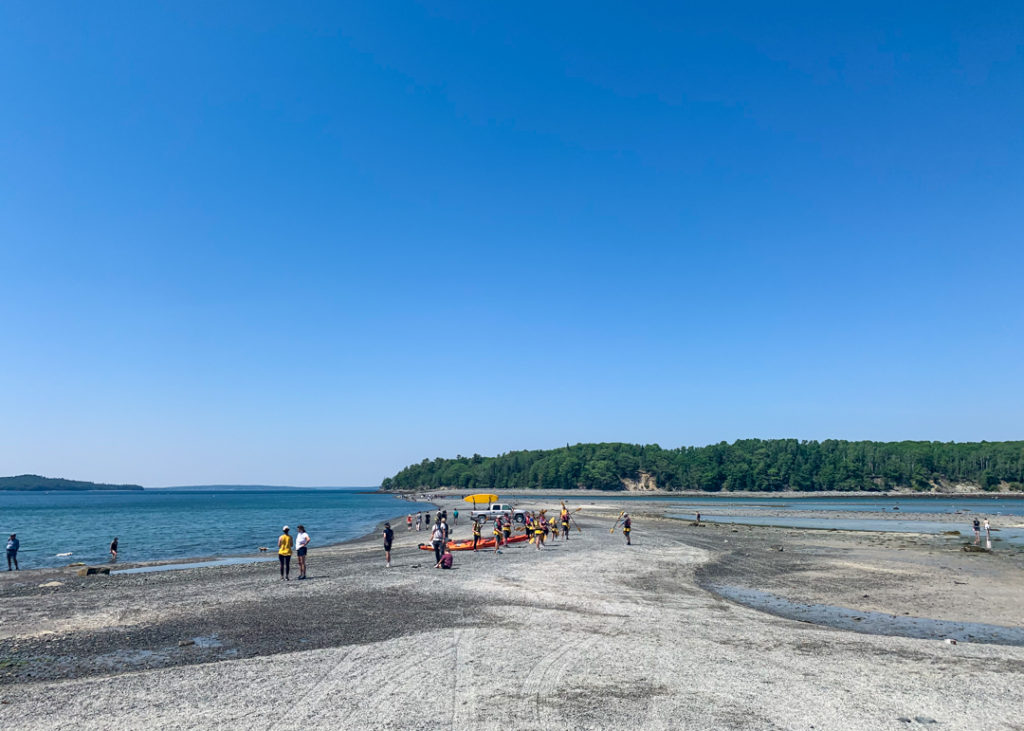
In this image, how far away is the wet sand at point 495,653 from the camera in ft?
33.4

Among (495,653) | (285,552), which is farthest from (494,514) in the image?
(495,653)

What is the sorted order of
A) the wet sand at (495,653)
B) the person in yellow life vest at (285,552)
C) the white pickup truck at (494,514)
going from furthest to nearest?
the white pickup truck at (494,514) → the person in yellow life vest at (285,552) → the wet sand at (495,653)

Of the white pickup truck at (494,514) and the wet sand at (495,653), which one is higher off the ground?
the wet sand at (495,653)

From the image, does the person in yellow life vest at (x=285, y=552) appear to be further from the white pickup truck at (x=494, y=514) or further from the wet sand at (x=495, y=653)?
the white pickup truck at (x=494, y=514)

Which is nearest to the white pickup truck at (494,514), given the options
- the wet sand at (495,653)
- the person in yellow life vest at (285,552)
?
the wet sand at (495,653)

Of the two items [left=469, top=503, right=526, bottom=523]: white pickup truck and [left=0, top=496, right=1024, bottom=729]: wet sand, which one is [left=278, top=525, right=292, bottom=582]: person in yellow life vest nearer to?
[left=0, top=496, right=1024, bottom=729]: wet sand

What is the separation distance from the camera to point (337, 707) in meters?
10.3

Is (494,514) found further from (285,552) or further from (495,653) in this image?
(495,653)

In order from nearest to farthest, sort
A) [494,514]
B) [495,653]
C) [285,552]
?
[495,653], [285,552], [494,514]

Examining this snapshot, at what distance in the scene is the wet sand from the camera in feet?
33.4

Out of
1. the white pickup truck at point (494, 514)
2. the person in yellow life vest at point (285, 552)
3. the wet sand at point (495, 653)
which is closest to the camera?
the wet sand at point (495, 653)

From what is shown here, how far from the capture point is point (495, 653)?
13.7 meters

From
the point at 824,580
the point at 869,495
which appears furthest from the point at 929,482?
the point at 824,580

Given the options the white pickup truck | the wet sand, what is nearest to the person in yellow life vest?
the wet sand
